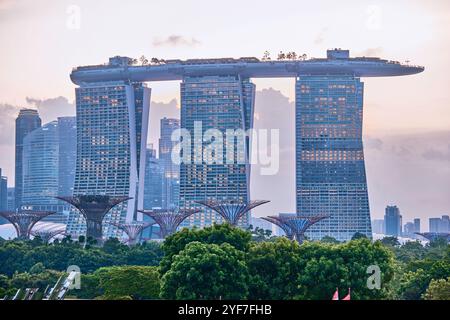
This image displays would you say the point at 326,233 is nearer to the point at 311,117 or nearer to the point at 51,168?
the point at 311,117

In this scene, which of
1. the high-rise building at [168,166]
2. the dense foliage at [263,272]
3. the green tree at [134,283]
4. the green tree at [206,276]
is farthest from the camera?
the high-rise building at [168,166]

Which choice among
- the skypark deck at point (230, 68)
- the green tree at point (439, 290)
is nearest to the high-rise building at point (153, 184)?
the skypark deck at point (230, 68)

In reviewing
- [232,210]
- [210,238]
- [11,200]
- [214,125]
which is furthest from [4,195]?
[210,238]

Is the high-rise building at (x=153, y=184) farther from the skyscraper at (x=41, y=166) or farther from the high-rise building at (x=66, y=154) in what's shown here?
the skyscraper at (x=41, y=166)

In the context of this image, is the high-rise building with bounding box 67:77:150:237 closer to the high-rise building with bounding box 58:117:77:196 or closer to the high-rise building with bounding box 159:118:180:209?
the high-rise building with bounding box 58:117:77:196

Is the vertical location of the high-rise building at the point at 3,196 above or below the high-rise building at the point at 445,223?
above
